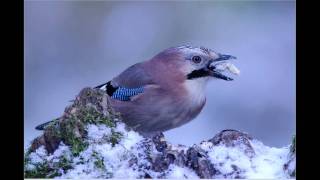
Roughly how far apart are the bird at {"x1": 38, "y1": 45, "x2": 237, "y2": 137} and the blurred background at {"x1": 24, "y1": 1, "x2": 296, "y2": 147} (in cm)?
3

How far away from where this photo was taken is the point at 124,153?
2.39 m

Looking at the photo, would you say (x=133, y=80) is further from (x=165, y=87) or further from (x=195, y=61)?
(x=195, y=61)

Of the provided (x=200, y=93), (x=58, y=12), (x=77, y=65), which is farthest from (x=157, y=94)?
(x=58, y=12)

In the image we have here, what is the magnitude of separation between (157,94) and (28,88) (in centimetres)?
47

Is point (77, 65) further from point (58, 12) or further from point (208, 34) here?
point (208, 34)

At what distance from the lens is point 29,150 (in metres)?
2.42

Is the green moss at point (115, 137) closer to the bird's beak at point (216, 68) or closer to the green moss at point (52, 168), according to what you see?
the green moss at point (52, 168)

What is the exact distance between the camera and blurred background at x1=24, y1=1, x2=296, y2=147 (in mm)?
2408

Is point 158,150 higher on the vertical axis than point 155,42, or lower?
lower

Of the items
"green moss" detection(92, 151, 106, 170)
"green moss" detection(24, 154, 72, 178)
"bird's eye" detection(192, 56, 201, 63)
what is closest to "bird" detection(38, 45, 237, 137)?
"bird's eye" detection(192, 56, 201, 63)

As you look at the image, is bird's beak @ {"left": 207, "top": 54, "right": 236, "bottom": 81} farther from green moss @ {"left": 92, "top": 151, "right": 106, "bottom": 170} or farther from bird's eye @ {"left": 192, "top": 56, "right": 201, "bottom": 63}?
green moss @ {"left": 92, "top": 151, "right": 106, "bottom": 170}

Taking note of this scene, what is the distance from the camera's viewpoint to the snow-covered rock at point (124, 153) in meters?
2.39

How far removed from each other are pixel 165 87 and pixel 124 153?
278 millimetres

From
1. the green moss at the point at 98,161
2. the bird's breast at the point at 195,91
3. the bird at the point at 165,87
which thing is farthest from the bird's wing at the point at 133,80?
the green moss at the point at 98,161
